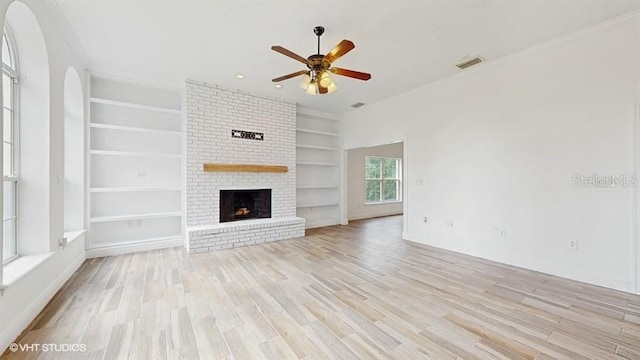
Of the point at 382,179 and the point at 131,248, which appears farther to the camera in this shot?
the point at 382,179

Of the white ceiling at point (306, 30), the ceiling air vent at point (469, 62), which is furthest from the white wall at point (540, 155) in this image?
the white ceiling at point (306, 30)

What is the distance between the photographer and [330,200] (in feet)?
23.3

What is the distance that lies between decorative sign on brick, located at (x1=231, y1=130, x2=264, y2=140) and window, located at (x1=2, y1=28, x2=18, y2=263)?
116 inches

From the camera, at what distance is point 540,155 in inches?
136

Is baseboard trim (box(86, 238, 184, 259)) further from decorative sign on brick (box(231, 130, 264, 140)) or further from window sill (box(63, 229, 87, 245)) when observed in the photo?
decorative sign on brick (box(231, 130, 264, 140))

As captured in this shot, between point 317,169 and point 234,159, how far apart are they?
244cm

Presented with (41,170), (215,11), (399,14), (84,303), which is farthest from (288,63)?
Answer: (84,303)

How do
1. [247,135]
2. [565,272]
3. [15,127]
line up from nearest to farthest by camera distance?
[15,127]
[565,272]
[247,135]

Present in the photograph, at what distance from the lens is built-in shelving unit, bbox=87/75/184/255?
4277mm

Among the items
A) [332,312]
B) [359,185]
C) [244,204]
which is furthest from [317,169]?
[332,312]

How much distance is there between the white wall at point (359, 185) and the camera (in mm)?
7816

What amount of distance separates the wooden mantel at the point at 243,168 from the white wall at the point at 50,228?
211 centimetres

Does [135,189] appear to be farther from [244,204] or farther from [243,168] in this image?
[244,204]

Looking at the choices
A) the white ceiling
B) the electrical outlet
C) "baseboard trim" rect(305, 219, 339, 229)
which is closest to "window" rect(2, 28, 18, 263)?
the white ceiling
